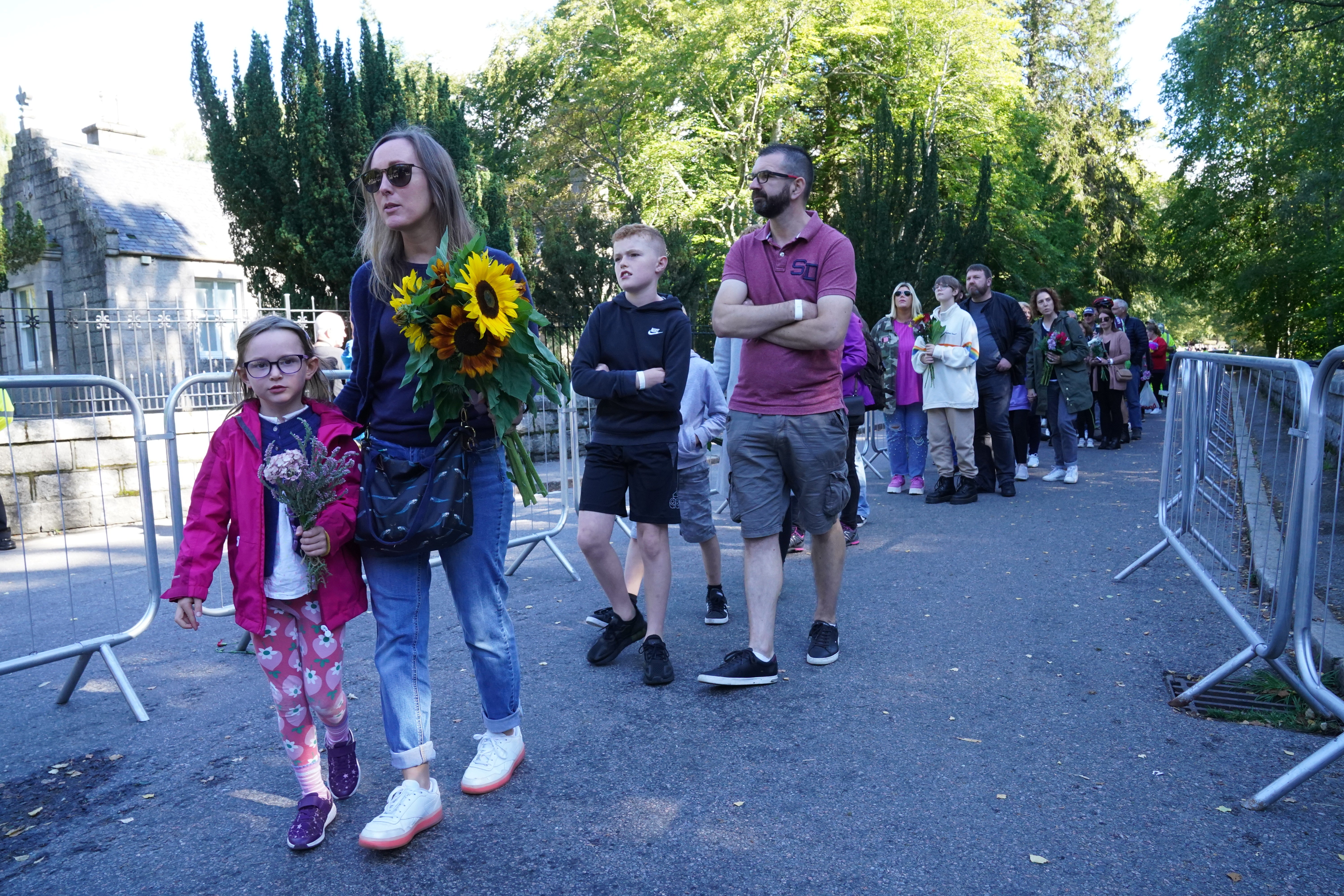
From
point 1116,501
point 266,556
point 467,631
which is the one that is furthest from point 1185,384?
point 266,556

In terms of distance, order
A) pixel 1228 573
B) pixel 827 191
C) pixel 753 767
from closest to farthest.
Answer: pixel 753 767
pixel 1228 573
pixel 827 191

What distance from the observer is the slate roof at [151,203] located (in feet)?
69.8

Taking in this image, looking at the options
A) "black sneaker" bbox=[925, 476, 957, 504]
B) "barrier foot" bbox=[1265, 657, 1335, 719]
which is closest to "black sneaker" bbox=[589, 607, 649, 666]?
"barrier foot" bbox=[1265, 657, 1335, 719]

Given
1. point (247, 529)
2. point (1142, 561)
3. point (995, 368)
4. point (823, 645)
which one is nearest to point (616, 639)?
point (823, 645)

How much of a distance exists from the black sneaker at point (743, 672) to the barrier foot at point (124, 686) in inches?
92.0

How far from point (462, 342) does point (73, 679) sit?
2.93m

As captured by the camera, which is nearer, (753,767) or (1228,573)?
(753,767)

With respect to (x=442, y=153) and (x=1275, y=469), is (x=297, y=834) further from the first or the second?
(x=1275, y=469)

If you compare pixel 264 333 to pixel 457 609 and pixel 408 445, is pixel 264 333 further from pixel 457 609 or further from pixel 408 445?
pixel 457 609

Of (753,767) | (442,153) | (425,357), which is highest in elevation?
(442,153)

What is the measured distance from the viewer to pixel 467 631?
3232mm

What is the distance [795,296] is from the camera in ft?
14.2

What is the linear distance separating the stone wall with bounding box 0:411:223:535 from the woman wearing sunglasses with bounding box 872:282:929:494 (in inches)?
256

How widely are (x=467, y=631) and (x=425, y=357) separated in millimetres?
943
